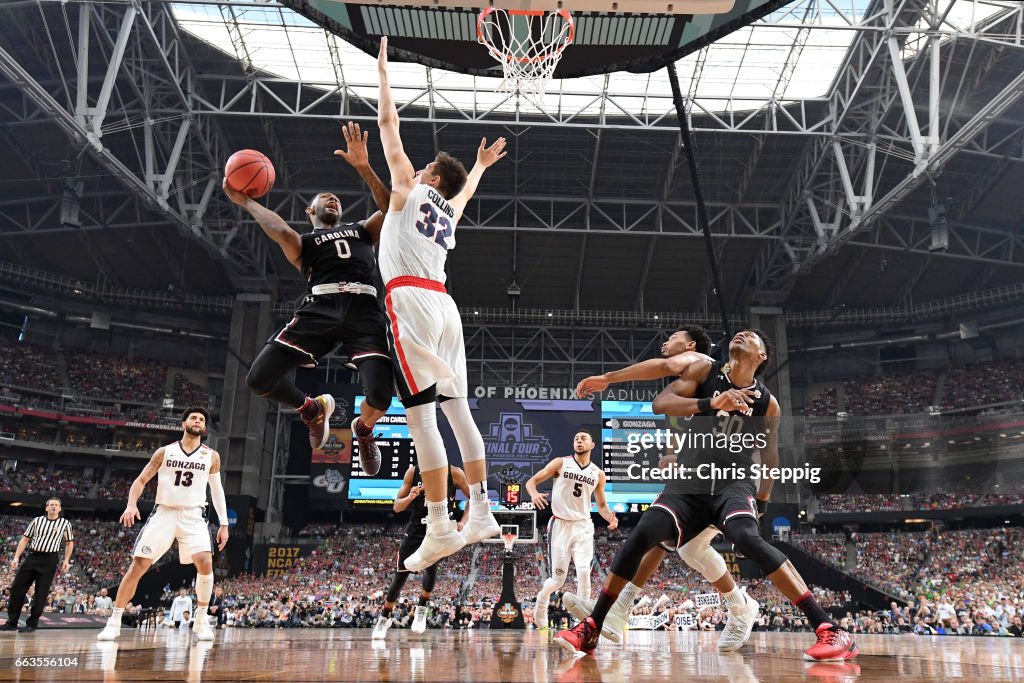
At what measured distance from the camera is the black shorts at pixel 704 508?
16.4 feet

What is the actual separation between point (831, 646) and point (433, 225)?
3446mm

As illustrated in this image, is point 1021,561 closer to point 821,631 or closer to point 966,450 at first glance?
point 966,450

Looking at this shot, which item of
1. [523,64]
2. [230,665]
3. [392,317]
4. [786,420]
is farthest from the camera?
[786,420]

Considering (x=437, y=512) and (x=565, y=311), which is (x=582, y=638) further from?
(x=565, y=311)

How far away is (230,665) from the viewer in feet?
12.7

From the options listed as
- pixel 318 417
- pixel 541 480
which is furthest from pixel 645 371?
pixel 541 480

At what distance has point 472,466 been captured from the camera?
4621mm

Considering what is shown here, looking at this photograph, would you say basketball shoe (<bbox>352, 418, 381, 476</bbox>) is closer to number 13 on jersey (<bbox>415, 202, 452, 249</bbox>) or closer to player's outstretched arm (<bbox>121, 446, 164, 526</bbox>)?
number 13 on jersey (<bbox>415, 202, 452, 249</bbox>)

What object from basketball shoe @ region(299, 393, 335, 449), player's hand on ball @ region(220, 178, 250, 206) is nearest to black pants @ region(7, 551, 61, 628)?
basketball shoe @ region(299, 393, 335, 449)

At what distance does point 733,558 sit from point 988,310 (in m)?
16.6

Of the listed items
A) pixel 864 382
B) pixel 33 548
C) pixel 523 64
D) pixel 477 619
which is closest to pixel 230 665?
pixel 33 548

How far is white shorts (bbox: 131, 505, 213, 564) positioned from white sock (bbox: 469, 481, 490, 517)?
148 inches

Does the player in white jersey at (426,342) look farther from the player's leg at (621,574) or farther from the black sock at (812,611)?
the black sock at (812,611)

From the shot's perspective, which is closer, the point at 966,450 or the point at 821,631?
the point at 821,631
